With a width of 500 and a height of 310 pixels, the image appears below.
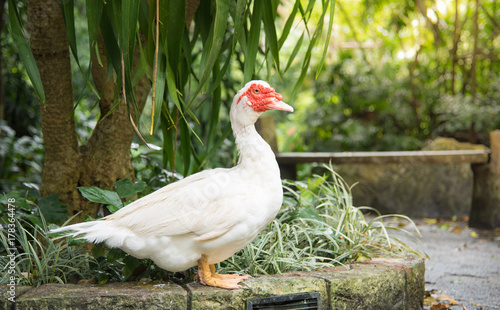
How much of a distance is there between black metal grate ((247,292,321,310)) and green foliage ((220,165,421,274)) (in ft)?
0.71

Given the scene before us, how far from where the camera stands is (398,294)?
7.24 ft

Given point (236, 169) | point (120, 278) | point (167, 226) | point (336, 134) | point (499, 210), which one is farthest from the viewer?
point (336, 134)

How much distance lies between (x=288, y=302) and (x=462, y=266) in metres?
2.05

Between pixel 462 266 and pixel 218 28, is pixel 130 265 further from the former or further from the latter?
pixel 462 266

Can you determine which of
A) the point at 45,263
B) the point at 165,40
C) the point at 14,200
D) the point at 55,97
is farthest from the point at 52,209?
the point at 165,40

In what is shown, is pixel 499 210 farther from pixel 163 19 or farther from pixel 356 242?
pixel 163 19

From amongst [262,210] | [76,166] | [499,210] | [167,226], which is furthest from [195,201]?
[499,210]

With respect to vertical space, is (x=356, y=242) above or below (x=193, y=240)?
below

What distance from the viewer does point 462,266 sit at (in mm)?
3459

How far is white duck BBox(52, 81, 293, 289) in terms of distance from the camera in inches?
71.7

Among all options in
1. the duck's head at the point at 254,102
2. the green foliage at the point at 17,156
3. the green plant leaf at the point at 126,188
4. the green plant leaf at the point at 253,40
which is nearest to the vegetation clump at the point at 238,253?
the green plant leaf at the point at 126,188

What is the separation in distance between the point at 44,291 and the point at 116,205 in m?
0.44

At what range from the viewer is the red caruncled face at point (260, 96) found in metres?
1.92

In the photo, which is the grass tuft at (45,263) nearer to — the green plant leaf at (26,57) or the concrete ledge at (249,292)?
the concrete ledge at (249,292)
